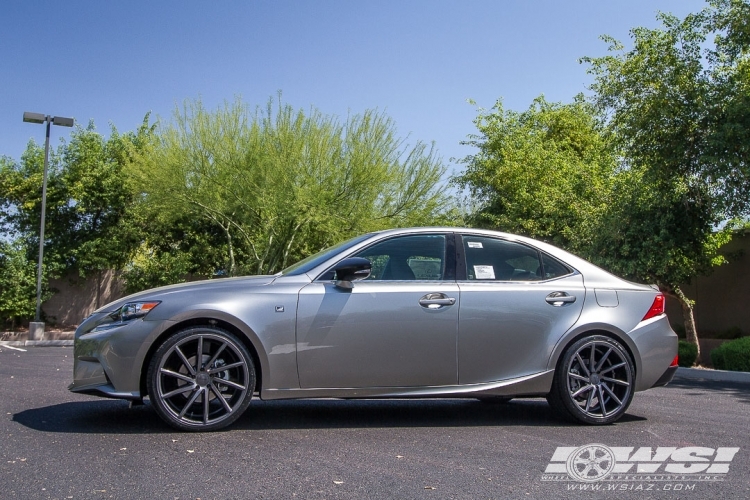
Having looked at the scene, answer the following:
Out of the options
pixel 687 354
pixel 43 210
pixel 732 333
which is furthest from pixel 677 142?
pixel 43 210

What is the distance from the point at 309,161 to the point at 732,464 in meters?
19.4

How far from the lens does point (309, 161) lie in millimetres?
23266

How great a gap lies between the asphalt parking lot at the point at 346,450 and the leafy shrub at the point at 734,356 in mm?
5246

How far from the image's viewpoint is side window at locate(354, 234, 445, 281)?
232 inches

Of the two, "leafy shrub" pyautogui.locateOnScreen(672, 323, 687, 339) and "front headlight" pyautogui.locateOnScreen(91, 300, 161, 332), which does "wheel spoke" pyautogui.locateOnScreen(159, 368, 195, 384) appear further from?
"leafy shrub" pyautogui.locateOnScreen(672, 323, 687, 339)

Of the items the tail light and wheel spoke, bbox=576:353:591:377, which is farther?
the tail light

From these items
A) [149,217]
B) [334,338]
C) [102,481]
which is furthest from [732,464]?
[149,217]

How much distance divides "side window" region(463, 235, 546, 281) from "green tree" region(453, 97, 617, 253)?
1007 cm

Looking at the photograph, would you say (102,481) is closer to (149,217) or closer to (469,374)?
(469,374)

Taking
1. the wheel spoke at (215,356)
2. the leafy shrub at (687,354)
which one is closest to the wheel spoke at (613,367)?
the wheel spoke at (215,356)

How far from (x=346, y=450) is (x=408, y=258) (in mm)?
1704

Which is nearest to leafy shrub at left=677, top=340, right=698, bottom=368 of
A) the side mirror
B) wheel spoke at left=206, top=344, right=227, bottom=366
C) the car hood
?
the side mirror

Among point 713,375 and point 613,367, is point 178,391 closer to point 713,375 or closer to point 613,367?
point 613,367

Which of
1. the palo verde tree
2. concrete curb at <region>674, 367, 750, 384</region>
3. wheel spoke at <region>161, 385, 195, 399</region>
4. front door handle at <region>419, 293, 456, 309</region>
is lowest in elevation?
concrete curb at <region>674, 367, 750, 384</region>
